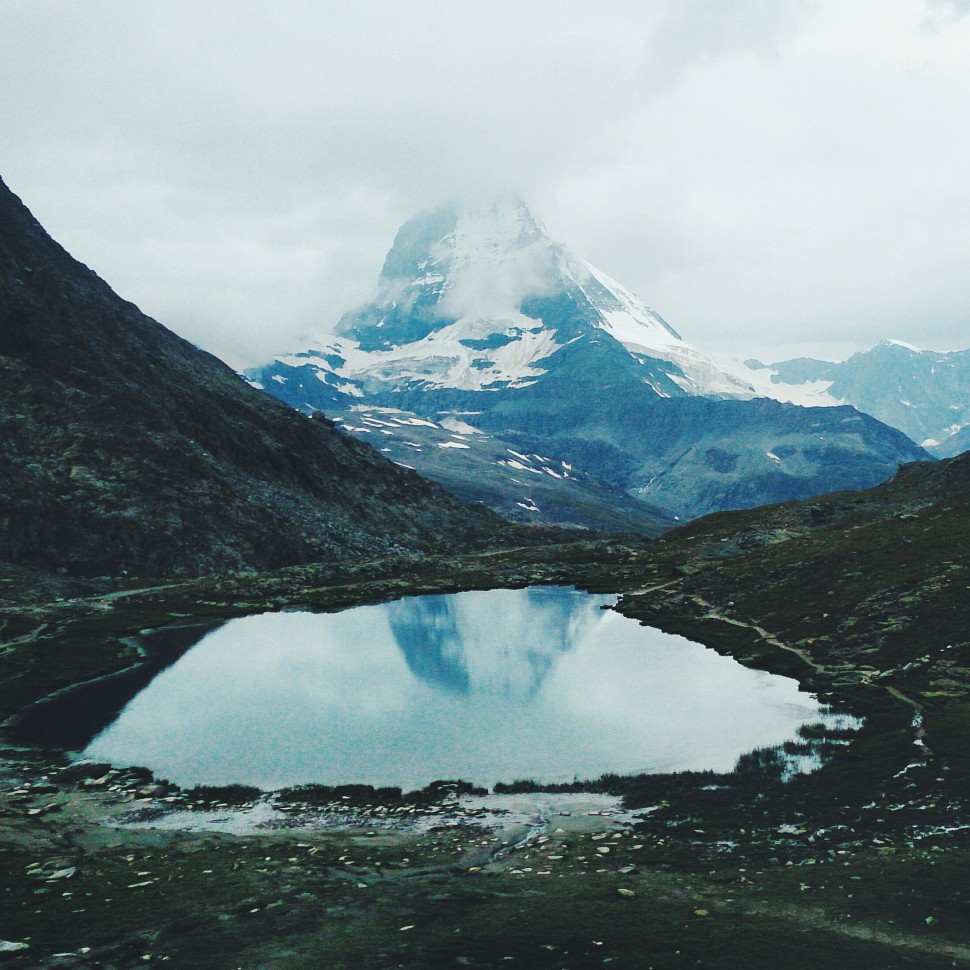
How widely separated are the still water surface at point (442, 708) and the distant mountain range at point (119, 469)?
41.2m

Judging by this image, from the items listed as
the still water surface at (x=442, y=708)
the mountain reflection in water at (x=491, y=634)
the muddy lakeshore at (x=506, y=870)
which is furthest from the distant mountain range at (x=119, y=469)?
the muddy lakeshore at (x=506, y=870)

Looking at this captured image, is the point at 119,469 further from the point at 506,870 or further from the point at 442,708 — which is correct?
the point at 506,870

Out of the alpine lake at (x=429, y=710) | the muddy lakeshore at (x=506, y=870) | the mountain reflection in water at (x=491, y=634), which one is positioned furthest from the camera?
the mountain reflection in water at (x=491, y=634)

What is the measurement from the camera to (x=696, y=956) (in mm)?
21906

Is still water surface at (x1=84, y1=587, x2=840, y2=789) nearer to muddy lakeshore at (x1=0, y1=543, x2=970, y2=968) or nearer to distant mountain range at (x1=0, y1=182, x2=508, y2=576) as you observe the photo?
muddy lakeshore at (x1=0, y1=543, x2=970, y2=968)

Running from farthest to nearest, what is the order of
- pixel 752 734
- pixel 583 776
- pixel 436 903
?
pixel 752 734
pixel 583 776
pixel 436 903

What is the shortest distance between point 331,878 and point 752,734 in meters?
31.6

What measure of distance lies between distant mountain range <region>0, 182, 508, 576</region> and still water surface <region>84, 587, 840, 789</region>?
41.2m

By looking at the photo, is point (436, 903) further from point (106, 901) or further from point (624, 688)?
point (624, 688)

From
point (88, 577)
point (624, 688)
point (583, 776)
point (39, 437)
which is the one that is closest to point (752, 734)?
point (583, 776)

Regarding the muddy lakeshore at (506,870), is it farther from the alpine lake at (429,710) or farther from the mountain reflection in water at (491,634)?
the mountain reflection in water at (491,634)

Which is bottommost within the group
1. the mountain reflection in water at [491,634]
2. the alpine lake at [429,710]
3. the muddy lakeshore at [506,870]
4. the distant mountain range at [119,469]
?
the muddy lakeshore at [506,870]

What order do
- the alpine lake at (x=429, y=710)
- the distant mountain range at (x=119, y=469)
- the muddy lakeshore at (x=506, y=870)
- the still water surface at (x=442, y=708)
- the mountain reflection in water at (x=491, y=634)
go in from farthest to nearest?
the distant mountain range at (x=119, y=469) → the mountain reflection in water at (x=491, y=634) → the still water surface at (x=442, y=708) → the alpine lake at (x=429, y=710) → the muddy lakeshore at (x=506, y=870)

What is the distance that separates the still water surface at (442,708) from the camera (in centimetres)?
4809
